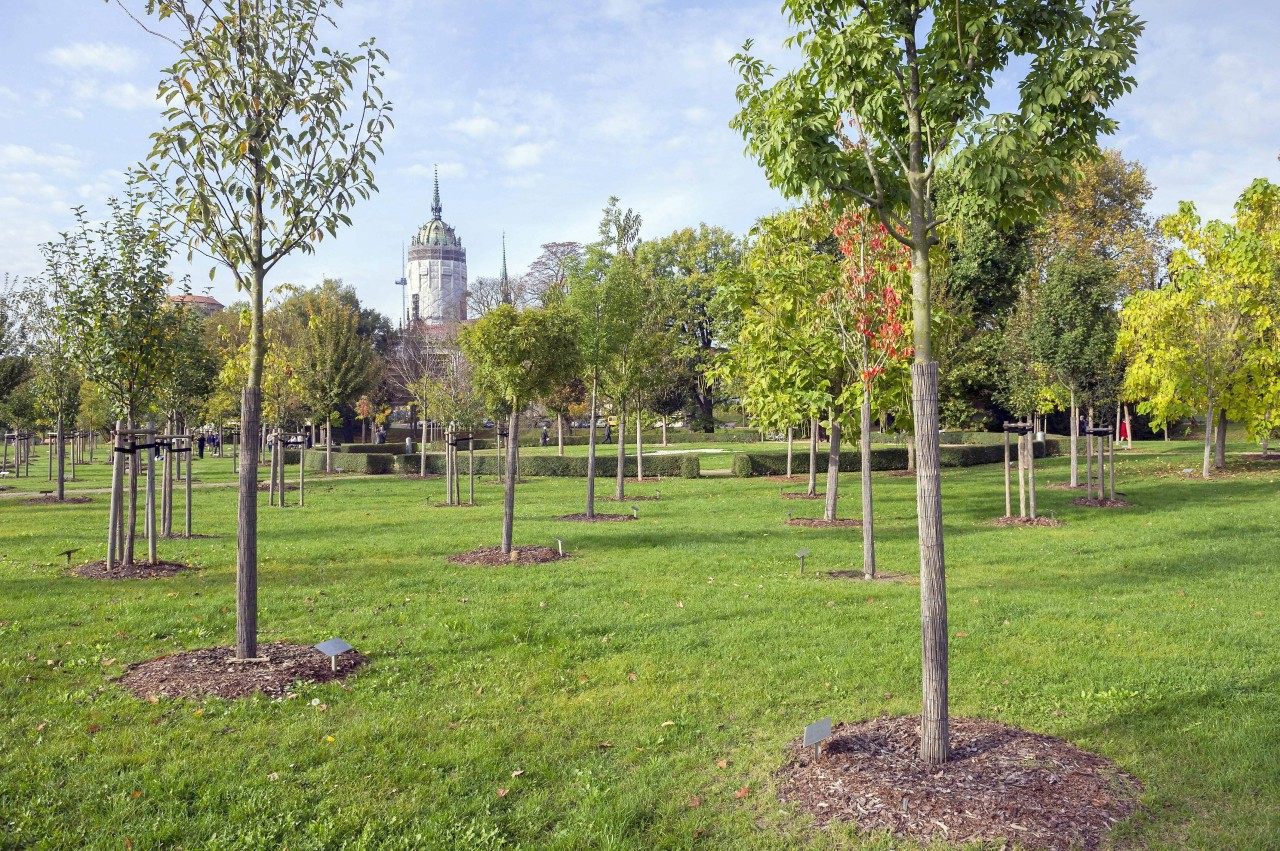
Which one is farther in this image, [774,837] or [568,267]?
[568,267]

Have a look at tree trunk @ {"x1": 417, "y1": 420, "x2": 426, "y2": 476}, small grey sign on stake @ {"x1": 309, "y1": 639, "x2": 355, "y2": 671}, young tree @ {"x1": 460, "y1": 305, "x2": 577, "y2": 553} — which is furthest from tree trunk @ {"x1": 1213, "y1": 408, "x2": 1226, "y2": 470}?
small grey sign on stake @ {"x1": 309, "y1": 639, "x2": 355, "y2": 671}

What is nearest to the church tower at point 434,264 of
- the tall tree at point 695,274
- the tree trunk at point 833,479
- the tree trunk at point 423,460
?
the tall tree at point 695,274

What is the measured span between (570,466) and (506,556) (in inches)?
634

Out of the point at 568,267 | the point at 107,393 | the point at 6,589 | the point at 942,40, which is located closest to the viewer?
the point at 942,40

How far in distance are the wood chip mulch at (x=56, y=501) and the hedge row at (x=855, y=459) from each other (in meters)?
17.9

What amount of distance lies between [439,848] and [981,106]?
527 cm

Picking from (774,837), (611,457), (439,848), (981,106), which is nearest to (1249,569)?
(981,106)

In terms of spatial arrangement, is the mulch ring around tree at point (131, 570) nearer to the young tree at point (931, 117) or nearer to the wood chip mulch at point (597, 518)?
the wood chip mulch at point (597, 518)

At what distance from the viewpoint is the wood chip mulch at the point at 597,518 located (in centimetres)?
1612

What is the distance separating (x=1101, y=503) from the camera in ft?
55.7

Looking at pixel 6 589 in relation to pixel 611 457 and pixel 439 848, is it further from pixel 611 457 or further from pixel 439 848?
pixel 611 457

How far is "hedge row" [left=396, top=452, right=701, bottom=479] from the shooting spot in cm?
2630

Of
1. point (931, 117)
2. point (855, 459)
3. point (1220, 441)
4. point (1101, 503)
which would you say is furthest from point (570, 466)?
point (931, 117)

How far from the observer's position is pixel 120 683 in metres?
6.15
